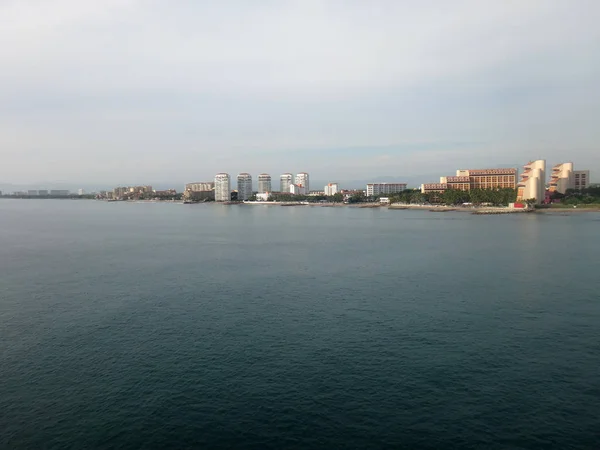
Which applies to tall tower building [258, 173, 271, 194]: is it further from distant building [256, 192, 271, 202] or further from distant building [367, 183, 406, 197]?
distant building [367, 183, 406, 197]

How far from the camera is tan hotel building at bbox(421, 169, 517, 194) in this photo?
239 feet

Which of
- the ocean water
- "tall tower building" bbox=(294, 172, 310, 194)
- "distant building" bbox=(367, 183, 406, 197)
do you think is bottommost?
the ocean water

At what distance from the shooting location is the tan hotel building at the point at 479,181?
2867 inches

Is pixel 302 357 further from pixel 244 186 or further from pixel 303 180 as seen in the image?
pixel 303 180

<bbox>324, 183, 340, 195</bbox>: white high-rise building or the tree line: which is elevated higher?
<bbox>324, 183, 340, 195</bbox>: white high-rise building

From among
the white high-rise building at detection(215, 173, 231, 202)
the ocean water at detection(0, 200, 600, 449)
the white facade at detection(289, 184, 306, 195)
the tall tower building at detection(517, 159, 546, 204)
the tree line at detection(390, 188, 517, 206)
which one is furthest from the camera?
the white facade at detection(289, 184, 306, 195)

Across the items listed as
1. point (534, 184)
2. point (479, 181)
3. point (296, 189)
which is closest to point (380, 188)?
point (296, 189)

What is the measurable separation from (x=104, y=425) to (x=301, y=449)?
3.03m

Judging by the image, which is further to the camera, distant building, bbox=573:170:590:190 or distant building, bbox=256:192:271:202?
distant building, bbox=256:192:271:202

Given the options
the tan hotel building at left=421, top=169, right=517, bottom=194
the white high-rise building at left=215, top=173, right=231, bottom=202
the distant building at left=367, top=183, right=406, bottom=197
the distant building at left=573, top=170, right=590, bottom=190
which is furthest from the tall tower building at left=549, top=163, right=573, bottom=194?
the white high-rise building at left=215, top=173, right=231, bottom=202

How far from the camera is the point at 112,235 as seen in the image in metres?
31.4

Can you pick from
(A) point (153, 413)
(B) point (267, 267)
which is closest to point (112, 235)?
(B) point (267, 267)

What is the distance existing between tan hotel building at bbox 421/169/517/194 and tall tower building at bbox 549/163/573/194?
18.8 ft

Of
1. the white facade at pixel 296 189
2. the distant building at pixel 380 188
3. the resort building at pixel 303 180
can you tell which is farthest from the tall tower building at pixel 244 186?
the distant building at pixel 380 188
